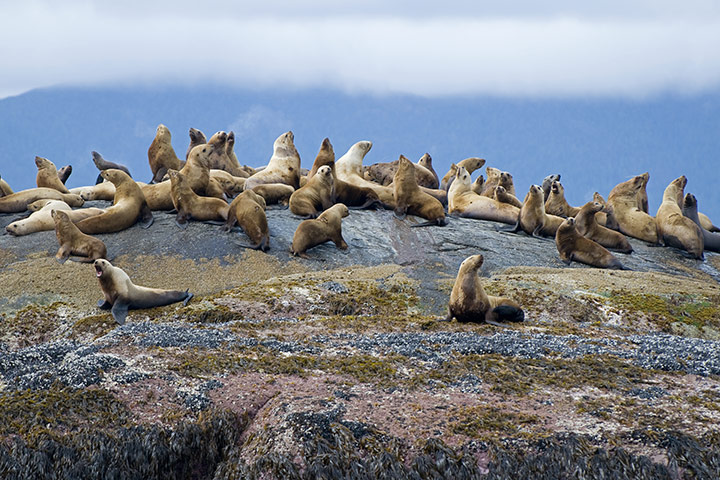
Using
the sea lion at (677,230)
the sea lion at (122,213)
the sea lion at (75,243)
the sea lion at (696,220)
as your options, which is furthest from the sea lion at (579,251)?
the sea lion at (75,243)

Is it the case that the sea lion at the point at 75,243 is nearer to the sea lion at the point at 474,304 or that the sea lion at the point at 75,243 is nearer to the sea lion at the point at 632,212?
the sea lion at the point at 474,304

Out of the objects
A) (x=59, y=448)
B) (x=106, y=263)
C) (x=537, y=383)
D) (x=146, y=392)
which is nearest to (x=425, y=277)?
(x=106, y=263)

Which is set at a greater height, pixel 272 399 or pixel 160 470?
pixel 272 399

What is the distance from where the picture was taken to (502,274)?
1312 cm

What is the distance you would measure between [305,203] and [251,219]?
2.53m

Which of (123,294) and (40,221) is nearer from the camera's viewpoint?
(123,294)

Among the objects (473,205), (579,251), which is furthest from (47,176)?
(579,251)

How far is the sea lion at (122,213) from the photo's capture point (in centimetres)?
1488

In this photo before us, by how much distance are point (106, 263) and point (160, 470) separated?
18.9ft

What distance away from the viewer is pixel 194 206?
606 inches

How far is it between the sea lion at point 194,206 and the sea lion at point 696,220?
1191 cm

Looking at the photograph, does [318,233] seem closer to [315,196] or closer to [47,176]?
[315,196]

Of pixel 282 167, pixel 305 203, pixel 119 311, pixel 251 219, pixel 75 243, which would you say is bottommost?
pixel 119 311

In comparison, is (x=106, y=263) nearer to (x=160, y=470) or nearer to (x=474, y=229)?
(x=160, y=470)
